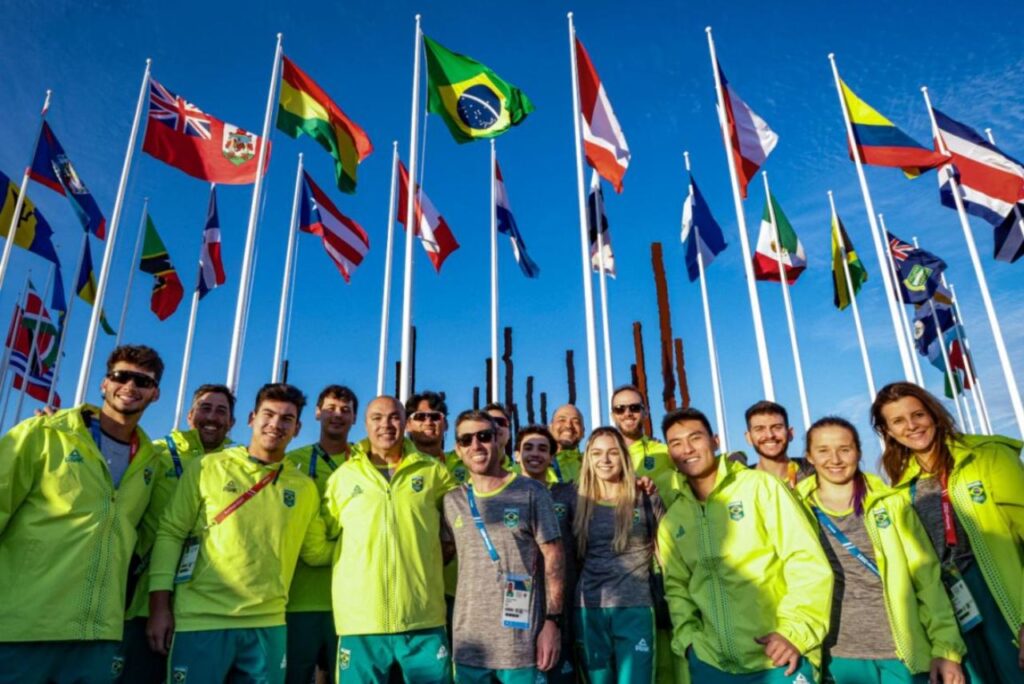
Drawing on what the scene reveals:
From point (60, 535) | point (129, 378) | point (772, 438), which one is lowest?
point (60, 535)

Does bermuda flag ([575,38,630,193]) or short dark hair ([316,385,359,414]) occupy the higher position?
bermuda flag ([575,38,630,193])

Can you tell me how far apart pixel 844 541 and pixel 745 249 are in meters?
6.76

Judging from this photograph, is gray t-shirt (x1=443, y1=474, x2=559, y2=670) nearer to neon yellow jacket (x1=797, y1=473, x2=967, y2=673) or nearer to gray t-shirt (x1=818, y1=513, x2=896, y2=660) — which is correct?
gray t-shirt (x1=818, y1=513, x2=896, y2=660)

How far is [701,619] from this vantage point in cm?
A: 372

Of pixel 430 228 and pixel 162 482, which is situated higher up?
pixel 430 228

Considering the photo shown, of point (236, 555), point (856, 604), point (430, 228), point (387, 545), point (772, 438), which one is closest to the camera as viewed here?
point (856, 604)

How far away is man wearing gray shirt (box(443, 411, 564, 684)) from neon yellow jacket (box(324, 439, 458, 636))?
19 centimetres

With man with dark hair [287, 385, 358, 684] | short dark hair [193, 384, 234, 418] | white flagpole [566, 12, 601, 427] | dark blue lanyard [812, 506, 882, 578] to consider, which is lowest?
man with dark hair [287, 385, 358, 684]

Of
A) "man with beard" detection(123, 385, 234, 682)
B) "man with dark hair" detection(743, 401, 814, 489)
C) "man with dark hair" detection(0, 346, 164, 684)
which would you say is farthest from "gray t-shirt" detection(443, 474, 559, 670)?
"man with dark hair" detection(743, 401, 814, 489)

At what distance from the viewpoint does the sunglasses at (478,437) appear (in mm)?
4168

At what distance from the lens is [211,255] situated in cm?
1291

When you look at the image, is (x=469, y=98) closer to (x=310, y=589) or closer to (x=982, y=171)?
(x=310, y=589)

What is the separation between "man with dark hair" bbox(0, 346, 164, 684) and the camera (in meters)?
3.44

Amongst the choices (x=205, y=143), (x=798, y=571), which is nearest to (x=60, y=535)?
(x=798, y=571)
